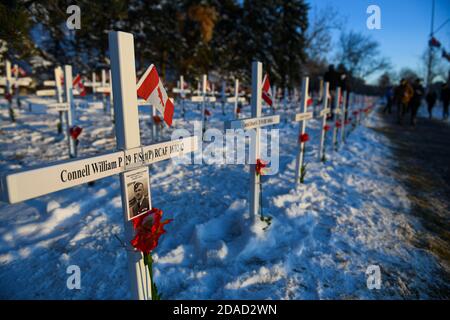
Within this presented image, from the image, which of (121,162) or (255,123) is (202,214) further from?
(121,162)

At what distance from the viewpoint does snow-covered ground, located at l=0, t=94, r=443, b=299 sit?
2363 millimetres

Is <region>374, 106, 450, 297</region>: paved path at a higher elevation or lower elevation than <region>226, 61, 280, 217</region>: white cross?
lower

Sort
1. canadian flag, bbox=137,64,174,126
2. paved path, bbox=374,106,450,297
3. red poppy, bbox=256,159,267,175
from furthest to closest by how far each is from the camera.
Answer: red poppy, bbox=256,159,267,175
paved path, bbox=374,106,450,297
canadian flag, bbox=137,64,174,126

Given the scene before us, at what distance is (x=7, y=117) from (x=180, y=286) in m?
9.85

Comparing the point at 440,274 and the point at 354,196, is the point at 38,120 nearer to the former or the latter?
the point at 354,196

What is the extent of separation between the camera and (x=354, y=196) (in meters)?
4.26

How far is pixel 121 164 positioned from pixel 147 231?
1.48 ft

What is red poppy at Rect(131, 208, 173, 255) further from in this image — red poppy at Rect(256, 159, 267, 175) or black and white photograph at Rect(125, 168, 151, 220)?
red poppy at Rect(256, 159, 267, 175)

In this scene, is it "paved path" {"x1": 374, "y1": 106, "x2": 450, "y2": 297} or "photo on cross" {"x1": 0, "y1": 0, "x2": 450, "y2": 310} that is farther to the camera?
"paved path" {"x1": 374, "y1": 106, "x2": 450, "y2": 297}

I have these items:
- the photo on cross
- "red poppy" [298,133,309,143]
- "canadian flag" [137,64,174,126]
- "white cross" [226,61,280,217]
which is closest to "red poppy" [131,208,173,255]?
the photo on cross

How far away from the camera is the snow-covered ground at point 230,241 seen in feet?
7.75

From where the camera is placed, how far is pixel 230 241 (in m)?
3.01

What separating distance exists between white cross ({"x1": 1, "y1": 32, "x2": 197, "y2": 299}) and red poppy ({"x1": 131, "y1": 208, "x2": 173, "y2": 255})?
6 centimetres
